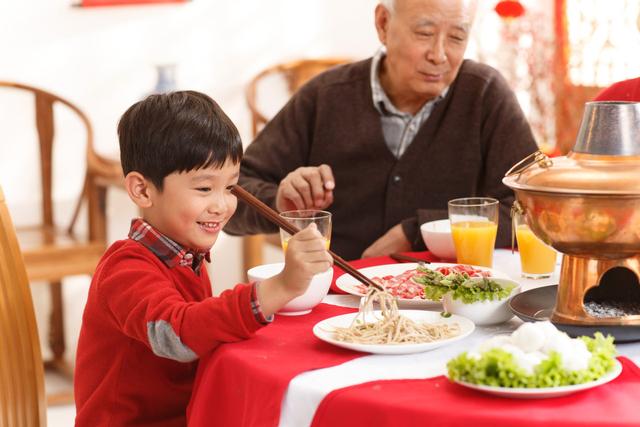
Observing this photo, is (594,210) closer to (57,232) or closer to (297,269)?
(297,269)

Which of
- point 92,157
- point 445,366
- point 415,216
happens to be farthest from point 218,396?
point 92,157

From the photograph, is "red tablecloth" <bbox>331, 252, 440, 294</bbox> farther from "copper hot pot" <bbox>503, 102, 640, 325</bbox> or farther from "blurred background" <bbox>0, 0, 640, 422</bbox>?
"blurred background" <bbox>0, 0, 640, 422</bbox>

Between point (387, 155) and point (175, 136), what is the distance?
104 centimetres

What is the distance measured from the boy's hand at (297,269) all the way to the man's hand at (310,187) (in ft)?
2.39

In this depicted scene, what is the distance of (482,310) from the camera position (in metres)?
1.57

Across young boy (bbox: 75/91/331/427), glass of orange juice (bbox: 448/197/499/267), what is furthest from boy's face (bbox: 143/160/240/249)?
glass of orange juice (bbox: 448/197/499/267)

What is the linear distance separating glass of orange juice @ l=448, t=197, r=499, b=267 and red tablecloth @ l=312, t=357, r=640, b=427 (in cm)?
64

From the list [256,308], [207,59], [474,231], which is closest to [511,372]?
[256,308]

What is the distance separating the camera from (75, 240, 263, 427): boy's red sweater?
154 cm

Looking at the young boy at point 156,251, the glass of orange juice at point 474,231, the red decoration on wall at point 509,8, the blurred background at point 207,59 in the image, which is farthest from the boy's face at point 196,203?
the red decoration on wall at point 509,8

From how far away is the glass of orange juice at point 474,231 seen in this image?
1954 millimetres

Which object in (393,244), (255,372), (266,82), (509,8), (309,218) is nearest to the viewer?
(255,372)

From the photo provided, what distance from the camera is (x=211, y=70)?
447 cm

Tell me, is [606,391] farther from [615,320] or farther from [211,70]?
[211,70]
